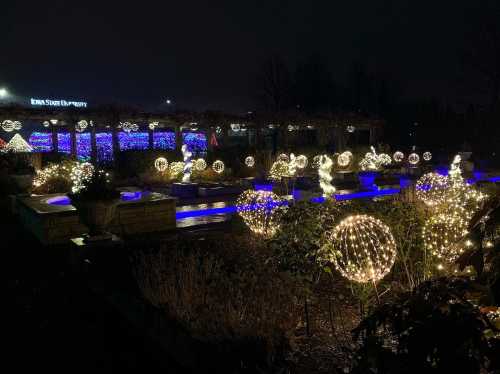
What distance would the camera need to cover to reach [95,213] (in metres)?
6.48

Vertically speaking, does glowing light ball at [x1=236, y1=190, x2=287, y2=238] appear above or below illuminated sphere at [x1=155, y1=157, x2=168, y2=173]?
below

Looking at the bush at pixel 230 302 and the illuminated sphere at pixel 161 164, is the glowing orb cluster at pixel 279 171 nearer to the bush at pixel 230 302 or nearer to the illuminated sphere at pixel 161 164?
the illuminated sphere at pixel 161 164

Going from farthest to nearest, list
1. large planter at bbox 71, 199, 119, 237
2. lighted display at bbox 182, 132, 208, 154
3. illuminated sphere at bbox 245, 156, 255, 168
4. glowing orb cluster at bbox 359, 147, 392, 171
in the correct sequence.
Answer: lighted display at bbox 182, 132, 208, 154 → glowing orb cluster at bbox 359, 147, 392, 171 → illuminated sphere at bbox 245, 156, 255, 168 → large planter at bbox 71, 199, 119, 237

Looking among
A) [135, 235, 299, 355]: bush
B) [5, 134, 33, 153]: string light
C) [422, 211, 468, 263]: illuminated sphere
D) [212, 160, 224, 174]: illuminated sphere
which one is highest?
[5, 134, 33, 153]: string light

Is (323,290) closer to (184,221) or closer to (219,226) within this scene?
(219,226)

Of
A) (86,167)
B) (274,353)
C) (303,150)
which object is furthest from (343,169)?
(274,353)

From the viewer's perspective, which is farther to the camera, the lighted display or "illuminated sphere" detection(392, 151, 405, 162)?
the lighted display

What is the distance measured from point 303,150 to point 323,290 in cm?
1538

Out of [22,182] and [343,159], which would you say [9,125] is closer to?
[22,182]

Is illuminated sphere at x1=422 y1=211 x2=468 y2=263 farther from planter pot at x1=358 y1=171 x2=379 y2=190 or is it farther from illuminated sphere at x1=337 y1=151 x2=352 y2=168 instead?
illuminated sphere at x1=337 y1=151 x2=352 y2=168

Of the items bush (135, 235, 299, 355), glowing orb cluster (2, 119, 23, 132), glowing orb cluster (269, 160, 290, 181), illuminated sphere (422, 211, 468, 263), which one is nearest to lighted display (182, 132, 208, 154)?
glowing orb cluster (269, 160, 290, 181)

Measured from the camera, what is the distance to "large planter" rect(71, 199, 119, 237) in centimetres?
645

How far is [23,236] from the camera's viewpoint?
829 cm

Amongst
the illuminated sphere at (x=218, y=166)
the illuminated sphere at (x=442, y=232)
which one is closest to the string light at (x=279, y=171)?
the illuminated sphere at (x=218, y=166)
